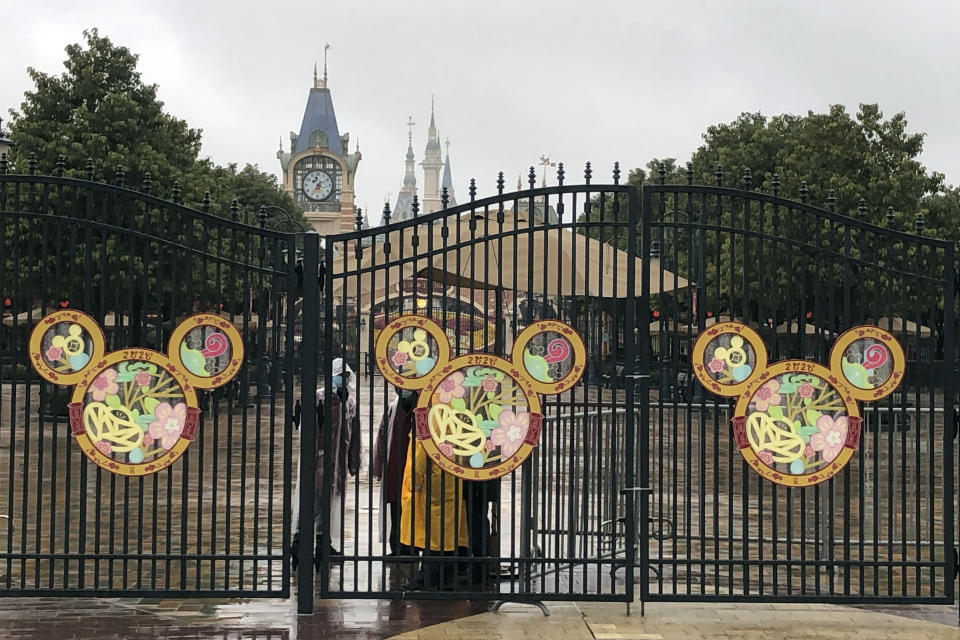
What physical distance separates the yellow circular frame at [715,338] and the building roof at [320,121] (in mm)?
129839

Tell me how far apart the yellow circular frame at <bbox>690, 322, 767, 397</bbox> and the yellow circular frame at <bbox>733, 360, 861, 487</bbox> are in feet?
0.12

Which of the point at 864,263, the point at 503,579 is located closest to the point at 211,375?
the point at 503,579

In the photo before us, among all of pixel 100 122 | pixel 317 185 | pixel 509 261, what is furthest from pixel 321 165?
pixel 509 261

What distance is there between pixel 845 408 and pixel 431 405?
2.62m

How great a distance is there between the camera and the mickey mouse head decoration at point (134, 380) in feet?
28.2

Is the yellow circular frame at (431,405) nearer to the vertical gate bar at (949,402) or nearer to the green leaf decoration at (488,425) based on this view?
the green leaf decoration at (488,425)

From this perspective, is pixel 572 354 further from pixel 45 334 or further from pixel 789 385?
pixel 45 334

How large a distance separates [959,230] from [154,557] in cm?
2759

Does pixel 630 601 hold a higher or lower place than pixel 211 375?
lower

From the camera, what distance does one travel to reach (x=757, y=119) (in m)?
39.8

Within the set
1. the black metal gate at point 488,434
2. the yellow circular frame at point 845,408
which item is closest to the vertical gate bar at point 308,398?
the black metal gate at point 488,434

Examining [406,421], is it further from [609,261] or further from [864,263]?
[864,263]

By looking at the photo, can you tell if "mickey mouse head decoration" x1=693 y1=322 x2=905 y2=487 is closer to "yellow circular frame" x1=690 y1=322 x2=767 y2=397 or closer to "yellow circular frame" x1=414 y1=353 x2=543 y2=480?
"yellow circular frame" x1=690 y1=322 x2=767 y2=397

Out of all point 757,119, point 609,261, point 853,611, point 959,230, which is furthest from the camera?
point 757,119
